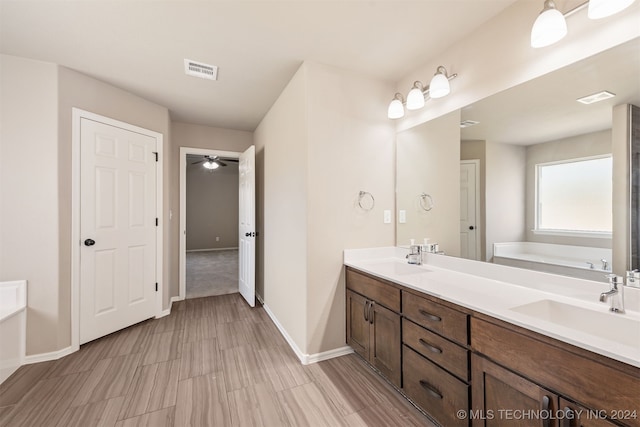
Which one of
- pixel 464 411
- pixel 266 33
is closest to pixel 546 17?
pixel 266 33

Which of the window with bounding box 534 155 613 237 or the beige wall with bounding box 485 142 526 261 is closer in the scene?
the window with bounding box 534 155 613 237

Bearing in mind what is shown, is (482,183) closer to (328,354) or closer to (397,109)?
(397,109)

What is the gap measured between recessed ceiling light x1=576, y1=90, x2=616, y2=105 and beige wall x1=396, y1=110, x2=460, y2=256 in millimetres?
707

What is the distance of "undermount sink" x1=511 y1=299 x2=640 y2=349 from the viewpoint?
1.07 meters

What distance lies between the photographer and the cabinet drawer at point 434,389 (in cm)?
130

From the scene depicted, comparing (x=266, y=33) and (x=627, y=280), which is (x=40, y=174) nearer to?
(x=266, y=33)

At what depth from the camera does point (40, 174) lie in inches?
88.1

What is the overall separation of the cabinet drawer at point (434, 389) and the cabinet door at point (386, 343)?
0.07m

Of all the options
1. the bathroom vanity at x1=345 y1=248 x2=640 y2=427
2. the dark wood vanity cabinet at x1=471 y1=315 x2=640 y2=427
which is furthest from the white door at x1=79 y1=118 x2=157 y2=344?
the dark wood vanity cabinet at x1=471 y1=315 x2=640 y2=427

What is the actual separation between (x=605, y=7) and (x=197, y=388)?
312cm

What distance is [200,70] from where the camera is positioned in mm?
2393

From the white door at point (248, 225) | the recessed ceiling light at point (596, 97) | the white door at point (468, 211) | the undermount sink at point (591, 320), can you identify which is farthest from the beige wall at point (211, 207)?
the undermount sink at point (591, 320)

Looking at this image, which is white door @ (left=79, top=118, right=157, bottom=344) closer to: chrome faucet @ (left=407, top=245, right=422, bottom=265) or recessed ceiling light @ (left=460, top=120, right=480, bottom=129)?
chrome faucet @ (left=407, top=245, right=422, bottom=265)

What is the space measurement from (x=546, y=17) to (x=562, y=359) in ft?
5.02
